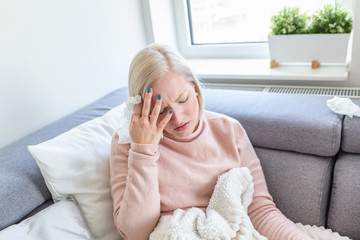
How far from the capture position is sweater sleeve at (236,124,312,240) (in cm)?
107

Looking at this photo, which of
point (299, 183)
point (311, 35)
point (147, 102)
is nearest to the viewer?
point (147, 102)

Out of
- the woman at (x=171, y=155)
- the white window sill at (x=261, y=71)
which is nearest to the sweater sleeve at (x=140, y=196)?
the woman at (x=171, y=155)

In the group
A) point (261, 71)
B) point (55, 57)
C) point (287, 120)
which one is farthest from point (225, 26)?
point (55, 57)

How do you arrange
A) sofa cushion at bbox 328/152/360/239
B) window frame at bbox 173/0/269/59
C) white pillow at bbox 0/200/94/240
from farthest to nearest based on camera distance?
window frame at bbox 173/0/269/59 < sofa cushion at bbox 328/152/360/239 < white pillow at bbox 0/200/94/240

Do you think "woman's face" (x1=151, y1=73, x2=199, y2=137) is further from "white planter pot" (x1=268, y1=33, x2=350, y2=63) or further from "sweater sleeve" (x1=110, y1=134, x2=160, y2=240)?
"white planter pot" (x1=268, y1=33, x2=350, y2=63)

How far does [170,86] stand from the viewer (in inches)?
38.8

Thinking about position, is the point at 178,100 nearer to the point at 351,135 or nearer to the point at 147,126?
the point at 147,126

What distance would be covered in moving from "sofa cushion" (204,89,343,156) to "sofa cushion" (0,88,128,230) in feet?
2.26

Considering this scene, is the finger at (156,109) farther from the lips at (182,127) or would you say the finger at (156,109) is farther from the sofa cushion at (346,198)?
the sofa cushion at (346,198)

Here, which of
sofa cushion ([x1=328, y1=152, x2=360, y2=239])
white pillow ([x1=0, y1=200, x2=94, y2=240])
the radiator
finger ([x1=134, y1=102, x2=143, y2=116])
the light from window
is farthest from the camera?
the light from window

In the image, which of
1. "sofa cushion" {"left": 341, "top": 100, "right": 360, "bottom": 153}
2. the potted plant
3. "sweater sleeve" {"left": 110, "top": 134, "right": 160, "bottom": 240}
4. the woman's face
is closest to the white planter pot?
the potted plant

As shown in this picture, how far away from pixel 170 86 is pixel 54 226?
529 millimetres

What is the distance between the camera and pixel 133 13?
5.99ft

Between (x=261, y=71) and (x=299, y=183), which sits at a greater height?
(x=261, y=71)
